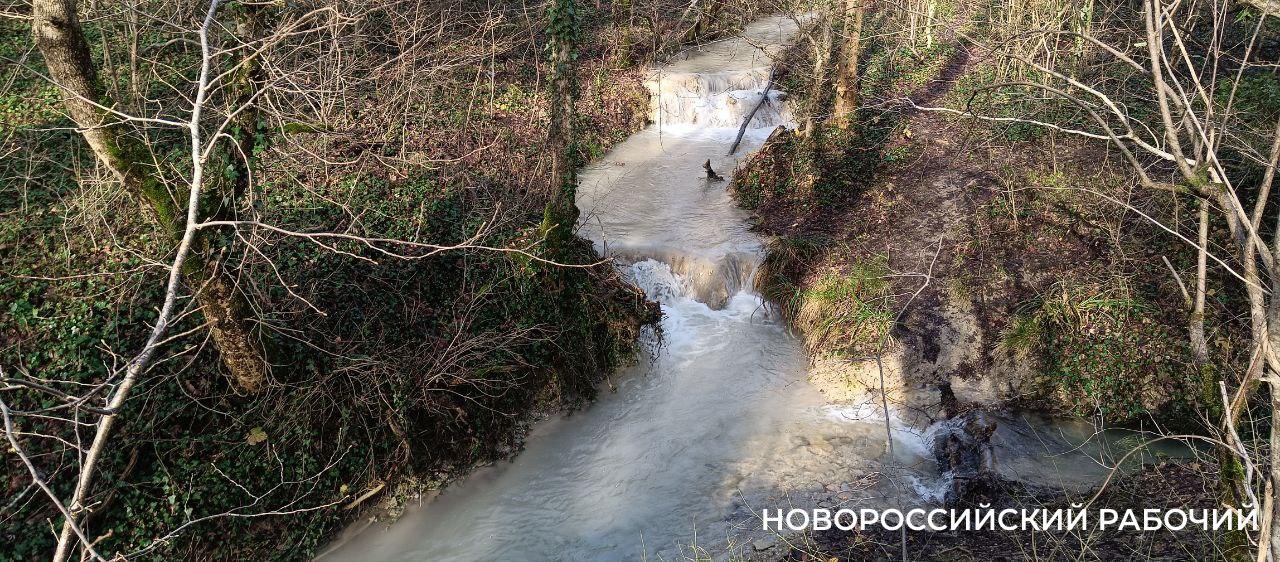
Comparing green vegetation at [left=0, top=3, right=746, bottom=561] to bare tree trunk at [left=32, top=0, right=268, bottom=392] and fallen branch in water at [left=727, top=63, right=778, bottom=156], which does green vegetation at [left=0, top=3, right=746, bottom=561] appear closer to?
bare tree trunk at [left=32, top=0, right=268, bottom=392]

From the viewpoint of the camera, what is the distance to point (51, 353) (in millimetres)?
7250

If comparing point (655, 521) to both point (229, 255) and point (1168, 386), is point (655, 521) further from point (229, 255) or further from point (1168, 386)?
point (1168, 386)

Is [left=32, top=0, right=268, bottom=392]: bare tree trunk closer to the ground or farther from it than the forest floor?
farther from it

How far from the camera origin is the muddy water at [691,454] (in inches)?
321

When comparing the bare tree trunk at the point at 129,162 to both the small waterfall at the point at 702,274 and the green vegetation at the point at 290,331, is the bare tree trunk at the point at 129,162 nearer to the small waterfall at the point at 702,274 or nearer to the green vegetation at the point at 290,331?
the green vegetation at the point at 290,331

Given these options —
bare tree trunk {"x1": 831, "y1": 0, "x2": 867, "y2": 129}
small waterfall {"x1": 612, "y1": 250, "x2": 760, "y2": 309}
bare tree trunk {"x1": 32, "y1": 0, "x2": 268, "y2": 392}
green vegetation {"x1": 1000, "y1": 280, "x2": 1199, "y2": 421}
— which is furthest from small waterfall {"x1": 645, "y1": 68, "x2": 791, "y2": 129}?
bare tree trunk {"x1": 32, "y1": 0, "x2": 268, "y2": 392}

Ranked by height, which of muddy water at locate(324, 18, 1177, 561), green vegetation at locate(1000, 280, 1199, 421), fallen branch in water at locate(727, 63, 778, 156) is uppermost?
fallen branch in water at locate(727, 63, 778, 156)

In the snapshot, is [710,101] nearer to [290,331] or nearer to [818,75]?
[818,75]

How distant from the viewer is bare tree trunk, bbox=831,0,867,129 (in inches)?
550

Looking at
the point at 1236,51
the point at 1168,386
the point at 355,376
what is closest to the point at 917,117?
the point at 1236,51

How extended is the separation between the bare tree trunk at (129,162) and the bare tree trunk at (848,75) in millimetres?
10908

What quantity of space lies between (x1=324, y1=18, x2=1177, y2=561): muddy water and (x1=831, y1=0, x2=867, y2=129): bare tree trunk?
3217 mm

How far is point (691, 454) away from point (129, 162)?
21.2 feet

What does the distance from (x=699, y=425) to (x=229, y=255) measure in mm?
5763
